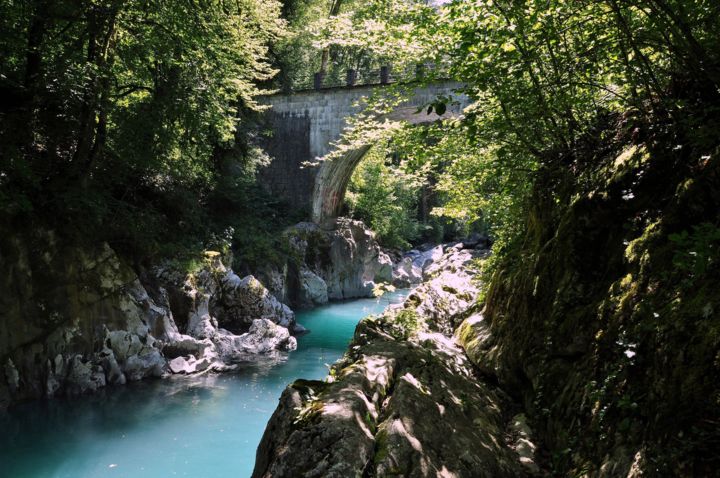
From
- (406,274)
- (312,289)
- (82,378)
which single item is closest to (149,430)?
(82,378)

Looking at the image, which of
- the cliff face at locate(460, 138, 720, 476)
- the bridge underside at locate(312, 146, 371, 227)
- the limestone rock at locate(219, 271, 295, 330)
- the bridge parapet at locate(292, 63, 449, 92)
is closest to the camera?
the cliff face at locate(460, 138, 720, 476)

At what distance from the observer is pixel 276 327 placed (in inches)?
439

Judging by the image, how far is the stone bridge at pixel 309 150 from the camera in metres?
18.4

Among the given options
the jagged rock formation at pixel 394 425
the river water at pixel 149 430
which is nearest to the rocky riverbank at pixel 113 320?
the river water at pixel 149 430

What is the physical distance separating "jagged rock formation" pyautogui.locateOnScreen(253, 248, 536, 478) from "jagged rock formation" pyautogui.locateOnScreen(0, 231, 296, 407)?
218 inches

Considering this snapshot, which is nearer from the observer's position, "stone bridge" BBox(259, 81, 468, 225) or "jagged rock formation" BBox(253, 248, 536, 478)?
"jagged rock formation" BBox(253, 248, 536, 478)

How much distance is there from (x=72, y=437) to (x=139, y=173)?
5497 mm

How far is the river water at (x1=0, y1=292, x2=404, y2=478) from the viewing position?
571 cm

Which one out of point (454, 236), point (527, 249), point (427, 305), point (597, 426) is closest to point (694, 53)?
point (597, 426)

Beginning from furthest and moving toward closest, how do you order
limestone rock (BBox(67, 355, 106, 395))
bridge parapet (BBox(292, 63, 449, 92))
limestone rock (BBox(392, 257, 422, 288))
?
limestone rock (BBox(392, 257, 422, 288)) < limestone rock (BBox(67, 355, 106, 395)) < bridge parapet (BBox(292, 63, 449, 92))

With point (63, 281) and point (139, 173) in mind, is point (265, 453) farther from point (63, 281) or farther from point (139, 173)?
point (139, 173)

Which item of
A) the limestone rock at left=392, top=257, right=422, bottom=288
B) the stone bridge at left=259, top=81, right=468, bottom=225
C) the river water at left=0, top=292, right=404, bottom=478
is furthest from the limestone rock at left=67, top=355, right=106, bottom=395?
the limestone rock at left=392, top=257, right=422, bottom=288

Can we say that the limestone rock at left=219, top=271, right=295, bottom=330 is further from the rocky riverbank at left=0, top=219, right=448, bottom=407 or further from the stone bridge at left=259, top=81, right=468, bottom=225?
the stone bridge at left=259, top=81, right=468, bottom=225

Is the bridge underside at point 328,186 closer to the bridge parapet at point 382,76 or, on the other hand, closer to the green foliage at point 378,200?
the green foliage at point 378,200
